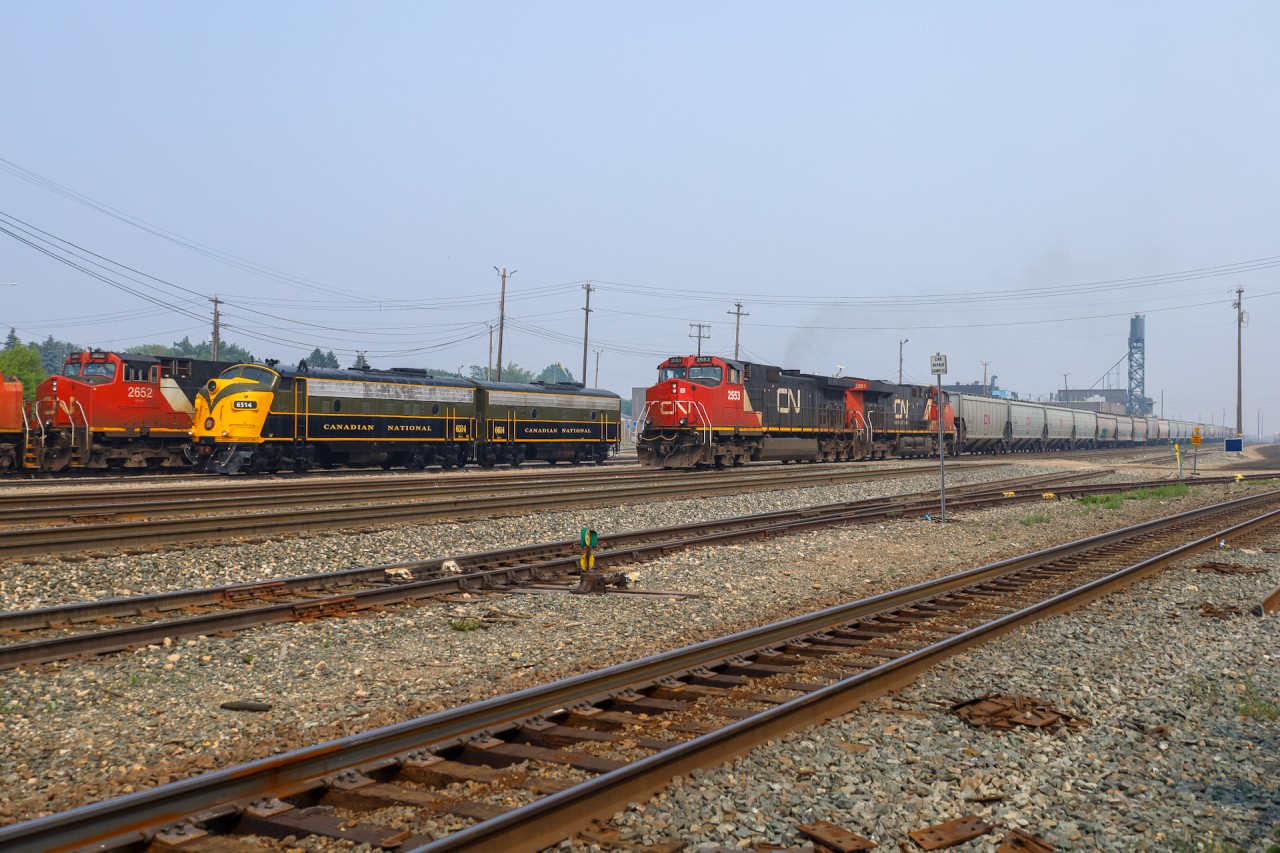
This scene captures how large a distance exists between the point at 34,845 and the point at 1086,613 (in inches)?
358

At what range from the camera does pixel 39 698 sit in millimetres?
6367

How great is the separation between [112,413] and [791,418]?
21.4m

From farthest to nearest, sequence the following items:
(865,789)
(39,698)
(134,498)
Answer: (134,498) → (39,698) → (865,789)

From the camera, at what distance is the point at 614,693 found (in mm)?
6180

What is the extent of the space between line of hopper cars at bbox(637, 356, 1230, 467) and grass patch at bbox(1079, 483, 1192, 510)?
14.9 feet

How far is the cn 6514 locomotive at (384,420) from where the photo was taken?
1004 inches

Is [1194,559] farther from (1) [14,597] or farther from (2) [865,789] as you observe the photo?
(1) [14,597]

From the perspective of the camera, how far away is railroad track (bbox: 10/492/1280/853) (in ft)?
13.3

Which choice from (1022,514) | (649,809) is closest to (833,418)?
(1022,514)

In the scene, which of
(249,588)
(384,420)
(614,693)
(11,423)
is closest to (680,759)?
(614,693)

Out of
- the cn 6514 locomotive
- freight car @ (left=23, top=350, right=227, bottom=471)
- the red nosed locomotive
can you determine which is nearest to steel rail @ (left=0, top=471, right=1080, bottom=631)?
the red nosed locomotive

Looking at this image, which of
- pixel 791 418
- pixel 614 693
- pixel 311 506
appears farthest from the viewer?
pixel 791 418

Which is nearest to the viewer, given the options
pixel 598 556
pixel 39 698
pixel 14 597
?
pixel 39 698

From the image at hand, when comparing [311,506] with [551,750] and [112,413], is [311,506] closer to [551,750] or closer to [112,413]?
[112,413]
